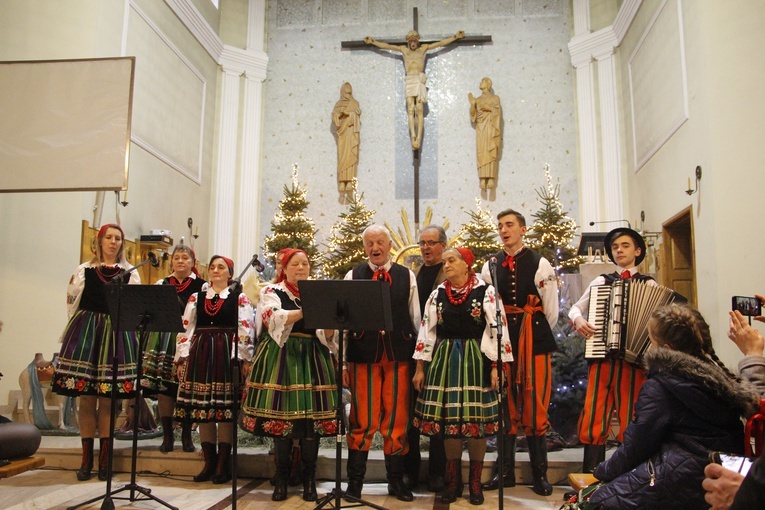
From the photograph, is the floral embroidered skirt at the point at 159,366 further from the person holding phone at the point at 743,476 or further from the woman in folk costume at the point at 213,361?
the person holding phone at the point at 743,476

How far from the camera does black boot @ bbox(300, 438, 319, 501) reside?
4.31 metres

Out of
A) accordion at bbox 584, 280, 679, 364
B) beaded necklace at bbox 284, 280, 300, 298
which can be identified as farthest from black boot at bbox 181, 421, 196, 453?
accordion at bbox 584, 280, 679, 364

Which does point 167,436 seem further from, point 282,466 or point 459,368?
point 459,368

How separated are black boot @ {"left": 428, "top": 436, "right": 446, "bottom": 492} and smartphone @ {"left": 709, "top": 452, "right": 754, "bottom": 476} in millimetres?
2548

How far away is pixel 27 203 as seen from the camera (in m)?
7.63

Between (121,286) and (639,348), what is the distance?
3.46m

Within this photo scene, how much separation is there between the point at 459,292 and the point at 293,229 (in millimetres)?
7224

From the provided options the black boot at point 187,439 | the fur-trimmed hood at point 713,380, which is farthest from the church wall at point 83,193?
the fur-trimmed hood at point 713,380

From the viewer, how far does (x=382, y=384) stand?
4.35m

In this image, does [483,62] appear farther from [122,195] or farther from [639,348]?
[639,348]

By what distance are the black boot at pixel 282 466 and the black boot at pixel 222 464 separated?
0.58 m

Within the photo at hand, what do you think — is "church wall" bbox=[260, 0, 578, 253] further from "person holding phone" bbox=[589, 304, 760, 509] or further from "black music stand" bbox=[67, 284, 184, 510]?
"person holding phone" bbox=[589, 304, 760, 509]

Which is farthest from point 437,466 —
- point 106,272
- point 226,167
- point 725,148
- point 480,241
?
point 226,167

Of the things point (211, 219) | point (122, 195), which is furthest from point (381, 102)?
point (122, 195)
